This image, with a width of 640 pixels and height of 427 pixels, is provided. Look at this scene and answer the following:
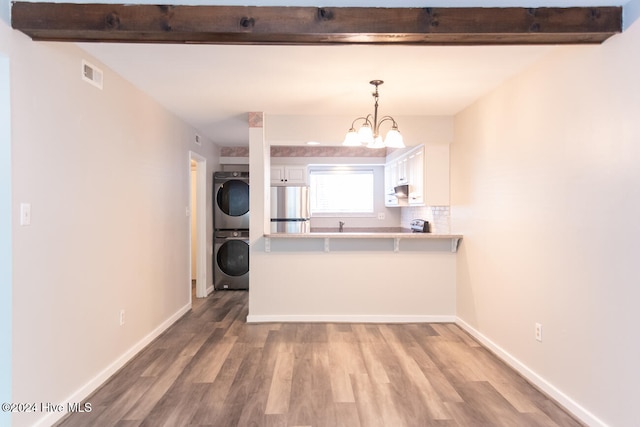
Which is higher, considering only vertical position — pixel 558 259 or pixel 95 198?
pixel 95 198

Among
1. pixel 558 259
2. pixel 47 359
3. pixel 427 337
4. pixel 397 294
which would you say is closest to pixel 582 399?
pixel 558 259

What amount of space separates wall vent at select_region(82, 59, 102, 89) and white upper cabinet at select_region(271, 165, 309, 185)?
3317 mm

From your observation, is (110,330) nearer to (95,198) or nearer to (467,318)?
(95,198)

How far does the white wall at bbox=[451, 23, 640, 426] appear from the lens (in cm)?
182

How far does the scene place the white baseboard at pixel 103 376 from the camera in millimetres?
2009

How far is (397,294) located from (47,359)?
3048 millimetres

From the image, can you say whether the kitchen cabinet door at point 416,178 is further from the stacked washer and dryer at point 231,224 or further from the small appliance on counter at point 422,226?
the stacked washer and dryer at point 231,224

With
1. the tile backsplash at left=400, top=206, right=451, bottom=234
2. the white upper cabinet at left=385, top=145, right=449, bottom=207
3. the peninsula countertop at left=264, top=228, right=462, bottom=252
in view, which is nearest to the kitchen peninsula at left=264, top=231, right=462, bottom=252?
the peninsula countertop at left=264, top=228, right=462, bottom=252

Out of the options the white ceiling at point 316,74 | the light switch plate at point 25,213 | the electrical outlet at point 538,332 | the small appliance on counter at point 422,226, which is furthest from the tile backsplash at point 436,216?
the light switch plate at point 25,213

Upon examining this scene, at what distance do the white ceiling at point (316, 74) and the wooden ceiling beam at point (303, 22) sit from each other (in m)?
0.06

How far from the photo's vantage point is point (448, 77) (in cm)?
279

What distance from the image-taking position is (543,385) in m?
2.41

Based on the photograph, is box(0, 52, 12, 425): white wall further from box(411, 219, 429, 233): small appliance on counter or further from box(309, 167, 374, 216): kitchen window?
box(309, 167, 374, 216): kitchen window

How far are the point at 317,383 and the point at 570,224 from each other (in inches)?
76.2
